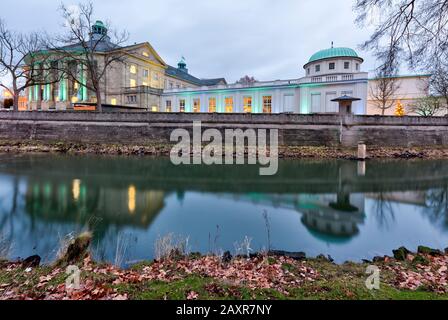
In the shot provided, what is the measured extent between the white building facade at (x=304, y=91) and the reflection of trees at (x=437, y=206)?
23.0m

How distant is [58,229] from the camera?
6531mm

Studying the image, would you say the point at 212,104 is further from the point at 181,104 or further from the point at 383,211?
the point at 383,211

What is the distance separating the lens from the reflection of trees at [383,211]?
7880 millimetres

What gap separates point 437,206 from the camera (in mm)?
9641

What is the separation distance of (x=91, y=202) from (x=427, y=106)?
155 ft

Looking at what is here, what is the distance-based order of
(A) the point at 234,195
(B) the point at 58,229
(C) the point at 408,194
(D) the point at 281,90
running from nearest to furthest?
1. (B) the point at 58,229
2. (A) the point at 234,195
3. (C) the point at 408,194
4. (D) the point at 281,90

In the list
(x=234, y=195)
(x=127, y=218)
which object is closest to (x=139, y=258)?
(x=127, y=218)

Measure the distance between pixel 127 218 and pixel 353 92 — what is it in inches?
1292

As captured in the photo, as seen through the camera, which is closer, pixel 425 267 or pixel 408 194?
pixel 425 267

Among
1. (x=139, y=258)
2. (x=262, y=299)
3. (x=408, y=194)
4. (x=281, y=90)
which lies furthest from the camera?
(x=281, y=90)

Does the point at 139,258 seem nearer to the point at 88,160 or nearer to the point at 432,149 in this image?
the point at 88,160

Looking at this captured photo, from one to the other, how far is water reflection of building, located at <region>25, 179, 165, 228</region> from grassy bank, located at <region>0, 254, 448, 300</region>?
3.20 meters

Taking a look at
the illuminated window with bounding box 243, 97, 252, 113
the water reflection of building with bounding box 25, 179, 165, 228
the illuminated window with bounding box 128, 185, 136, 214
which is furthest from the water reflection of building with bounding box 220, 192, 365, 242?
the illuminated window with bounding box 243, 97, 252, 113

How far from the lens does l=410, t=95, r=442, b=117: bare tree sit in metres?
36.5
